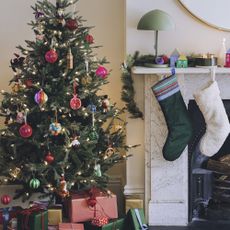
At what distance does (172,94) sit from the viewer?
3.36 metres

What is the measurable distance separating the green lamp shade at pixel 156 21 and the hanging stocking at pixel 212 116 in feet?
1.59

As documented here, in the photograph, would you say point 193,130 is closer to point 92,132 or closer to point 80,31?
point 92,132

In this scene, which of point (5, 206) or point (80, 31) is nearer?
point (80, 31)

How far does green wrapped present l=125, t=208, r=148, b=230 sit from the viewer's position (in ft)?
10.7

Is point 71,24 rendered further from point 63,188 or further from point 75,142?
point 63,188

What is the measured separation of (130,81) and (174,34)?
44 cm

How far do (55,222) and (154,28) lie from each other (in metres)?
1.43

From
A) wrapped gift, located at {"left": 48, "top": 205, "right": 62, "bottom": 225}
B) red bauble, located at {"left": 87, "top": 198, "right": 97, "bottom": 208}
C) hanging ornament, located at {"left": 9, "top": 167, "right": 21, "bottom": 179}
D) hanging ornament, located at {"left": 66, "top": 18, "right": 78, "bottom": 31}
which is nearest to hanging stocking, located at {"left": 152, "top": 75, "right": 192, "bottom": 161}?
red bauble, located at {"left": 87, "top": 198, "right": 97, "bottom": 208}

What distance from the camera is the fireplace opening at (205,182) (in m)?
3.63

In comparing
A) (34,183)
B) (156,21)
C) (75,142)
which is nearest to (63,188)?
(34,183)

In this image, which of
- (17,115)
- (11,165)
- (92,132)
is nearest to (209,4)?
(92,132)

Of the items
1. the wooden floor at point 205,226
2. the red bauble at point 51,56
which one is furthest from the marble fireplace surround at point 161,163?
the red bauble at point 51,56

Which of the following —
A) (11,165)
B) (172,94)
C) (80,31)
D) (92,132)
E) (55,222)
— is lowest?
(55,222)

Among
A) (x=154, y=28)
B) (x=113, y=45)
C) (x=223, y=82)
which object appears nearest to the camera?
(x=154, y=28)
